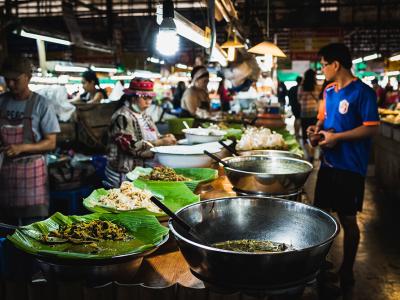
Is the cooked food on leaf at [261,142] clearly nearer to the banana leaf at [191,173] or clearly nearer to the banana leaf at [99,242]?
the banana leaf at [191,173]

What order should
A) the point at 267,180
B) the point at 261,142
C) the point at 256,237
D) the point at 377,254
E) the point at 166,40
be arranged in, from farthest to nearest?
the point at 377,254
the point at 261,142
the point at 166,40
the point at 267,180
the point at 256,237

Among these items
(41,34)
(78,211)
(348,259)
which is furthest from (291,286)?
(41,34)

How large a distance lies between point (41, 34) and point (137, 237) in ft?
15.0

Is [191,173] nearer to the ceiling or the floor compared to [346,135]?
nearer to the floor

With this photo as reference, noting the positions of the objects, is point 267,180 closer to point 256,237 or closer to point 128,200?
point 256,237

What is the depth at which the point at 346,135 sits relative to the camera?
12.2 ft

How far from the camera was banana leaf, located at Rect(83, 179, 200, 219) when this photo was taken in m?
2.17

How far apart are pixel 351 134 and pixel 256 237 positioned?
7.16 ft

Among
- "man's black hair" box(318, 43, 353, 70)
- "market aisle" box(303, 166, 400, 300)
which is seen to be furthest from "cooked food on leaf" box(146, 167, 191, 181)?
"market aisle" box(303, 166, 400, 300)

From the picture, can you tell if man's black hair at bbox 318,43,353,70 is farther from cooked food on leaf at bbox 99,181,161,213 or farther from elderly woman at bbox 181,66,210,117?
elderly woman at bbox 181,66,210,117

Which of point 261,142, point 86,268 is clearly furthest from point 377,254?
point 86,268

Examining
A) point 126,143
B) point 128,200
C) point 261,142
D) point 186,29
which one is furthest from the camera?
point 261,142

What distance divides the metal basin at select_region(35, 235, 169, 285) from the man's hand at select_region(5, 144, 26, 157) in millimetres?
2390

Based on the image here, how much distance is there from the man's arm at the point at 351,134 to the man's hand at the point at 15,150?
2.84 metres
